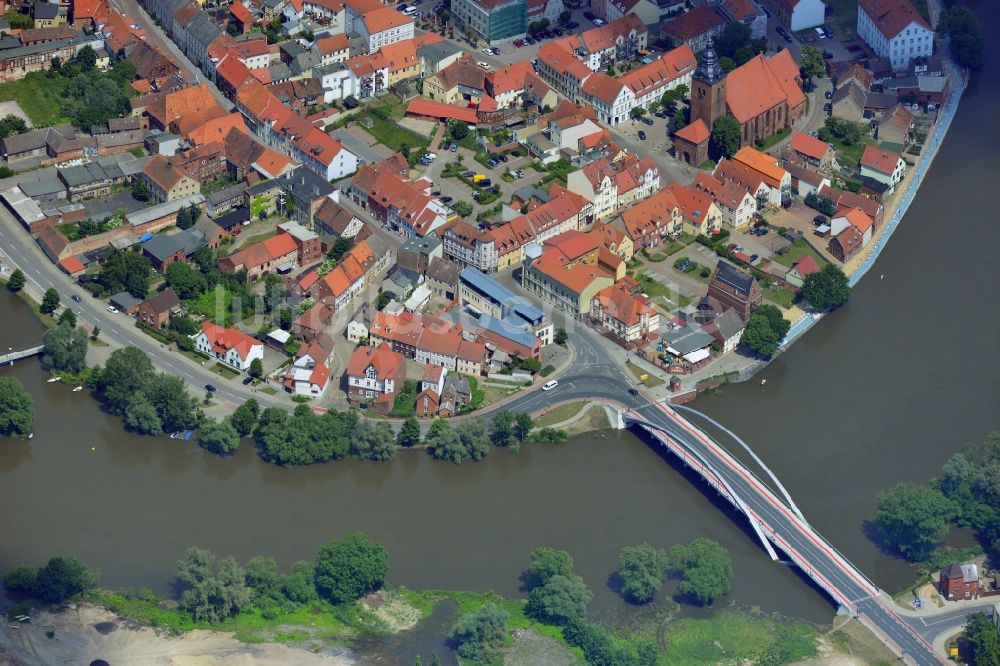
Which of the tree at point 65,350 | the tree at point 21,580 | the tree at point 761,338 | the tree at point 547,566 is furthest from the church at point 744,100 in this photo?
the tree at point 21,580

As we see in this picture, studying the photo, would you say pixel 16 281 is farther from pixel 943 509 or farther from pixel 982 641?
pixel 982 641

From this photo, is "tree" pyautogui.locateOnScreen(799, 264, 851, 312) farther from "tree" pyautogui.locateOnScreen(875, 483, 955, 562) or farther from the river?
"tree" pyautogui.locateOnScreen(875, 483, 955, 562)

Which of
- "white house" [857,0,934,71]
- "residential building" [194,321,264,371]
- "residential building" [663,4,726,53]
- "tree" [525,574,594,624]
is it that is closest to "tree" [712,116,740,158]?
Result: "residential building" [663,4,726,53]

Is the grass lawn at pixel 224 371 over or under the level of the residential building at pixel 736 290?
under

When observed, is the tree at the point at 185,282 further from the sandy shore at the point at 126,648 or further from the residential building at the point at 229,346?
the sandy shore at the point at 126,648

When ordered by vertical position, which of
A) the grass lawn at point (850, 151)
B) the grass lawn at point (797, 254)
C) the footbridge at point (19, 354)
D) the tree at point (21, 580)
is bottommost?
the tree at point (21, 580)

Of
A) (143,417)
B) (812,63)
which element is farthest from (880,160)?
(143,417)

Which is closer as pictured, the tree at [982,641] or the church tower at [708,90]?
the tree at [982,641]
